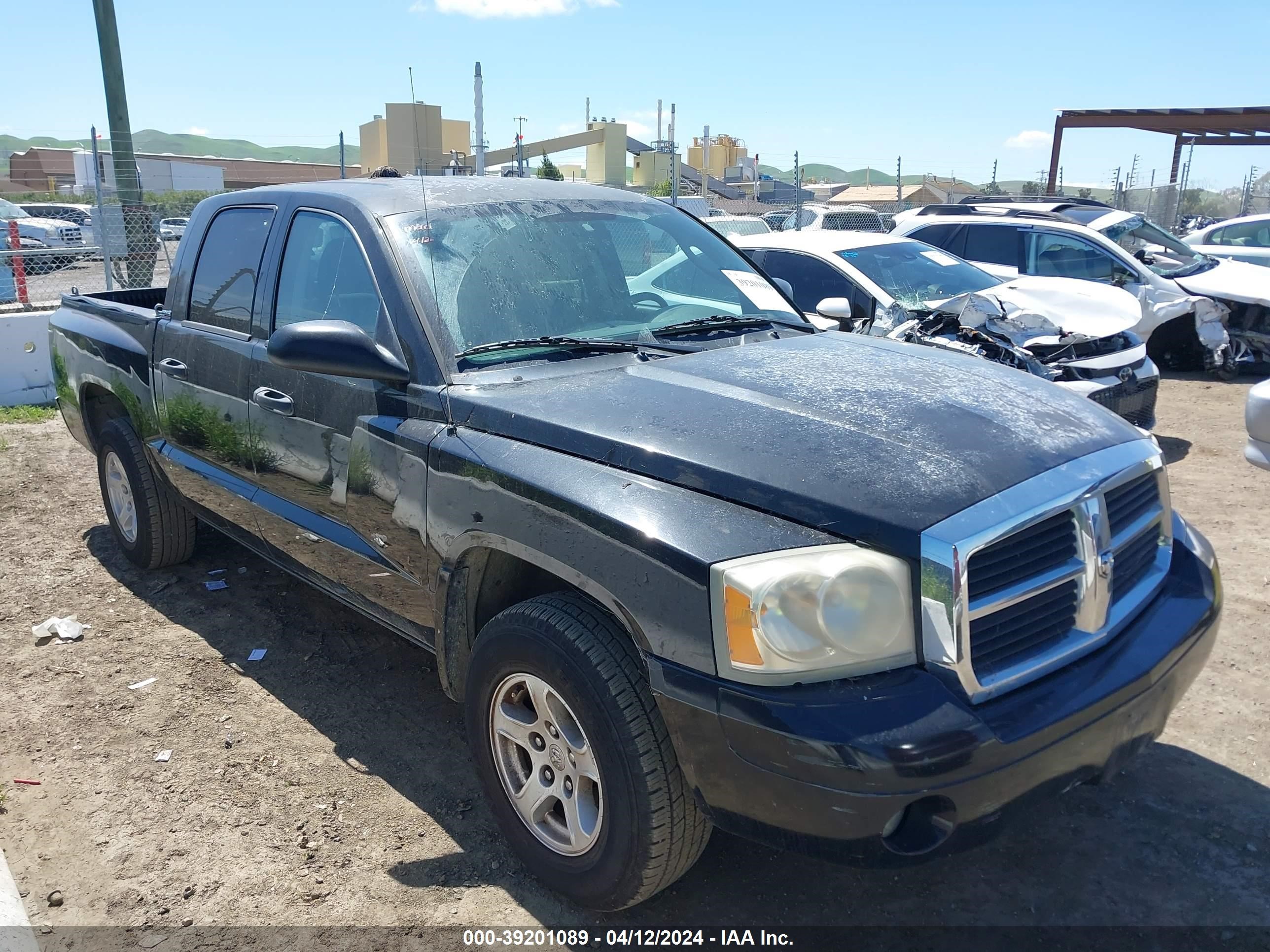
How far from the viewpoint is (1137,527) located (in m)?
2.63

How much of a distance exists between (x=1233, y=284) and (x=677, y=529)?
971 centimetres

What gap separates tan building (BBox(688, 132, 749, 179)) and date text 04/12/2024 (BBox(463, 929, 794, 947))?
59810 millimetres

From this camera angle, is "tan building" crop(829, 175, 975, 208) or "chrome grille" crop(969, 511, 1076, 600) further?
"tan building" crop(829, 175, 975, 208)

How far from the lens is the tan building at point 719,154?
200 ft

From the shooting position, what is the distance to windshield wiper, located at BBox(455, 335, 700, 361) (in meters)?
3.07

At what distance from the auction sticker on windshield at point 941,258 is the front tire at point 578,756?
21.1 feet

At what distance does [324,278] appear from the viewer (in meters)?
3.55

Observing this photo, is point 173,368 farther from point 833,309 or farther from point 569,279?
point 833,309

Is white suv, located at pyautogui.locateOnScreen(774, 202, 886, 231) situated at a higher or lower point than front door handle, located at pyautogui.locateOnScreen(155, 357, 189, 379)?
higher

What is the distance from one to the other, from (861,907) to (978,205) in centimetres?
1019

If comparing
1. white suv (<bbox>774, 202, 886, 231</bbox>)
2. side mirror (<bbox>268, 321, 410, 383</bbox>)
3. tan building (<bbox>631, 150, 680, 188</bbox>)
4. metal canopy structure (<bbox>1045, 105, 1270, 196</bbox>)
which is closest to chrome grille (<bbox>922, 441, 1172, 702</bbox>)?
side mirror (<bbox>268, 321, 410, 383</bbox>)

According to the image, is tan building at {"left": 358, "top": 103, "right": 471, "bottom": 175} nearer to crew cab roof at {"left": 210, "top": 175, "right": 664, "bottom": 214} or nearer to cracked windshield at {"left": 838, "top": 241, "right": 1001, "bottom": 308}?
cracked windshield at {"left": 838, "top": 241, "right": 1001, "bottom": 308}

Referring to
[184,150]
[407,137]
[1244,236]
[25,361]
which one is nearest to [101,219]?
[25,361]

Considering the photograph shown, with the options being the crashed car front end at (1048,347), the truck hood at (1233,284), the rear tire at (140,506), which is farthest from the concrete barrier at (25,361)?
the truck hood at (1233,284)
